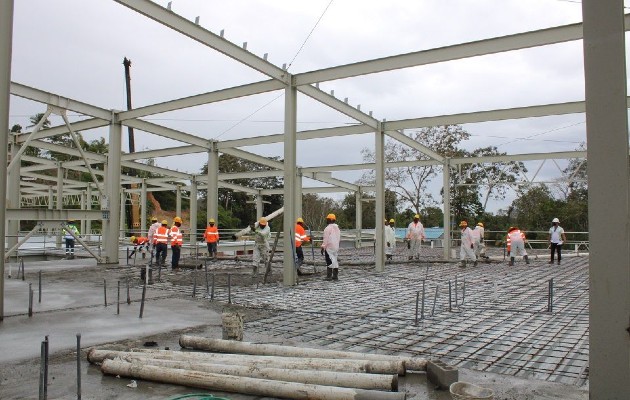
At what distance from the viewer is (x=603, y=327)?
350 cm

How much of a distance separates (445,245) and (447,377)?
53.5 feet

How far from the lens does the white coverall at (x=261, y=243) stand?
43.1 ft

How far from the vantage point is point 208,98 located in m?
13.5

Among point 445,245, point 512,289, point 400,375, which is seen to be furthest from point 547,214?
point 400,375

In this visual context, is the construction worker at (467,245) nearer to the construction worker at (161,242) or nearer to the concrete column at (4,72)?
the construction worker at (161,242)

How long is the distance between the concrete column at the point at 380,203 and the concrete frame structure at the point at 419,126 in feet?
0.11

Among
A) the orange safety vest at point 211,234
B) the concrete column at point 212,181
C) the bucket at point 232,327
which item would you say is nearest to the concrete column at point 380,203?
the orange safety vest at point 211,234

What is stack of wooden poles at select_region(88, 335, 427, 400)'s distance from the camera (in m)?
3.90

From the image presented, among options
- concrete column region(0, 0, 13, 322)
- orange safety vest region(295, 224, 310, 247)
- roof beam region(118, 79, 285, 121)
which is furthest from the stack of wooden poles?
roof beam region(118, 79, 285, 121)

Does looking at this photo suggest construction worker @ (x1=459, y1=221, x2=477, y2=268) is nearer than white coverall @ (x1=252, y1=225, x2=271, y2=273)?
No

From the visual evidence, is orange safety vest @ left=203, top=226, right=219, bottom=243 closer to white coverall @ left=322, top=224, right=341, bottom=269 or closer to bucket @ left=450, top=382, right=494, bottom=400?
white coverall @ left=322, top=224, right=341, bottom=269

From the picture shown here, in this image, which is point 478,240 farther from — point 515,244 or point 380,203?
point 380,203

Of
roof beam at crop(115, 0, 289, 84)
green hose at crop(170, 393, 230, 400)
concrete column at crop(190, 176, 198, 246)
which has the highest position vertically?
roof beam at crop(115, 0, 289, 84)

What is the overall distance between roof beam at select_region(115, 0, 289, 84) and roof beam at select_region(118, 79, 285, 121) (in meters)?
0.53
